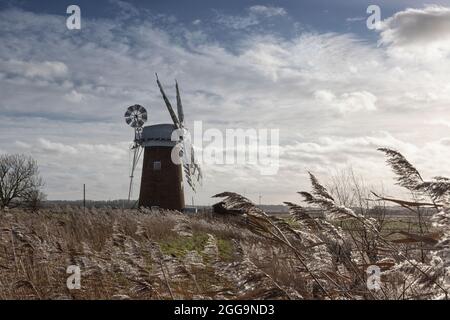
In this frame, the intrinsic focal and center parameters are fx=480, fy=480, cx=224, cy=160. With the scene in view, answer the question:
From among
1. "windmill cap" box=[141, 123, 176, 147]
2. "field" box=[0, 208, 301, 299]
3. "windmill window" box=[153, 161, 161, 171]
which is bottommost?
"field" box=[0, 208, 301, 299]

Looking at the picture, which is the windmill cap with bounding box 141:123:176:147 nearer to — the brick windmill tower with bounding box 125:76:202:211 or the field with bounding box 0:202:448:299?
the brick windmill tower with bounding box 125:76:202:211

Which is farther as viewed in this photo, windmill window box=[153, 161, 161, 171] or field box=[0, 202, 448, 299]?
windmill window box=[153, 161, 161, 171]

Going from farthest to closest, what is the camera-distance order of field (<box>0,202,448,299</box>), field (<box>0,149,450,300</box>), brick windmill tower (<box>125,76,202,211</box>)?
brick windmill tower (<box>125,76,202,211</box>) → field (<box>0,202,448,299</box>) → field (<box>0,149,450,300</box>)

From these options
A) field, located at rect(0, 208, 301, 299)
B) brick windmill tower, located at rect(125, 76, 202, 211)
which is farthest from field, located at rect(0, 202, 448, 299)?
brick windmill tower, located at rect(125, 76, 202, 211)

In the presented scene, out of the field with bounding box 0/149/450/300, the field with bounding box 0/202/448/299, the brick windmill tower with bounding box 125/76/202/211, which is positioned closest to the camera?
the field with bounding box 0/149/450/300

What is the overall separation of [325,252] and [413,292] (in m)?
0.96

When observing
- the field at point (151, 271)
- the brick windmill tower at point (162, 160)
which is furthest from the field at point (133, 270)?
the brick windmill tower at point (162, 160)

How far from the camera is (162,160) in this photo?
34281 millimetres

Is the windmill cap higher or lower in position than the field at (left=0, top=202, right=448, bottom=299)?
higher

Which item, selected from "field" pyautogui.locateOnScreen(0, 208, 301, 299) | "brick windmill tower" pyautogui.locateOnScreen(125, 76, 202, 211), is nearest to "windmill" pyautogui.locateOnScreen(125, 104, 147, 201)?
"brick windmill tower" pyautogui.locateOnScreen(125, 76, 202, 211)

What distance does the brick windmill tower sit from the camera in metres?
33.8

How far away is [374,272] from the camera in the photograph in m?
3.24
